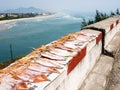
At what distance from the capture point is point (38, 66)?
2.47 m

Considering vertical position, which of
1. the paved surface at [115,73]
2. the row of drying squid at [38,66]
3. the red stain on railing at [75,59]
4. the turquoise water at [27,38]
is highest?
the row of drying squid at [38,66]

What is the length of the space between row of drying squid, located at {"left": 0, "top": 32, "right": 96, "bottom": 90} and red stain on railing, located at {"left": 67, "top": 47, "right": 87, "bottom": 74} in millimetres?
54

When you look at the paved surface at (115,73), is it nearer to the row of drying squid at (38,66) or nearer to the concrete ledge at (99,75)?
the concrete ledge at (99,75)

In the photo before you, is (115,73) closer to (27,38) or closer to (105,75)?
(105,75)

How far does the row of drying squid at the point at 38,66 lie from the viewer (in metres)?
2.05

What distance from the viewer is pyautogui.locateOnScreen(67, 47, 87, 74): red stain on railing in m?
2.69

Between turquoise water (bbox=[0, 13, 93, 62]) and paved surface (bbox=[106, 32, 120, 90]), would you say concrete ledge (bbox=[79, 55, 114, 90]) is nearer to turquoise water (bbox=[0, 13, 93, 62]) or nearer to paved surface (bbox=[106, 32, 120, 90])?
paved surface (bbox=[106, 32, 120, 90])

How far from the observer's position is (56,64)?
255 cm

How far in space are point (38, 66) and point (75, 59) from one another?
0.59 m

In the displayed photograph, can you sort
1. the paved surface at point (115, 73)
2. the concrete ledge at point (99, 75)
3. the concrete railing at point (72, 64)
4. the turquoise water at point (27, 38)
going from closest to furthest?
1. the concrete railing at point (72, 64)
2. the concrete ledge at point (99, 75)
3. the paved surface at point (115, 73)
4. the turquoise water at point (27, 38)

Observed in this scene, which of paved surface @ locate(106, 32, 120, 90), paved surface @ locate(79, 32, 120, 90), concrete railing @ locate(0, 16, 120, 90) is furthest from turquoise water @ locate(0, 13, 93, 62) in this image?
concrete railing @ locate(0, 16, 120, 90)

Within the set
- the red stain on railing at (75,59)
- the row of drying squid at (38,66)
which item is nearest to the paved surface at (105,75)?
the red stain on railing at (75,59)

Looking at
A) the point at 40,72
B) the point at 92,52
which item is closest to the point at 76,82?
the point at 40,72

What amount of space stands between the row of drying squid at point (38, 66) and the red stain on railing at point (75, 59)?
0.05m
